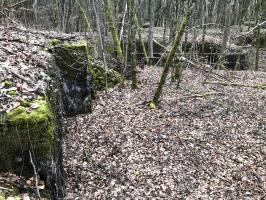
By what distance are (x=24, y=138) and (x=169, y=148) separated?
3.97 meters

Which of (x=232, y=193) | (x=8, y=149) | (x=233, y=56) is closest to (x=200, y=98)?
(x=232, y=193)

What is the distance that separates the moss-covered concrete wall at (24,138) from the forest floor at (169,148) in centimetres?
167

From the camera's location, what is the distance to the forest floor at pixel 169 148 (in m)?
6.15

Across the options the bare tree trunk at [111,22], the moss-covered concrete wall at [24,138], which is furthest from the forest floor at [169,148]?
the bare tree trunk at [111,22]

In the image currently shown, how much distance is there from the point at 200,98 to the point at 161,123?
2.47 meters

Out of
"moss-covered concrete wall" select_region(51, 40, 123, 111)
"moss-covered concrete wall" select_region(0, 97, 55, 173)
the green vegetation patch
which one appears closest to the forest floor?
"moss-covered concrete wall" select_region(51, 40, 123, 111)

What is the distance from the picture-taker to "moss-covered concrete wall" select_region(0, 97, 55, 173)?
4.19m

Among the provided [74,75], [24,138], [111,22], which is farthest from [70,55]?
[24,138]

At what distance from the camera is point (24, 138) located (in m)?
4.24

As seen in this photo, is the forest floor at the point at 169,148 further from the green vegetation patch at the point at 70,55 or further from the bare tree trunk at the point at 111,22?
the bare tree trunk at the point at 111,22

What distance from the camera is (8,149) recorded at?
422 cm

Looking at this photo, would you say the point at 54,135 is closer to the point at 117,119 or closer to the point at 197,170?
the point at 197,170

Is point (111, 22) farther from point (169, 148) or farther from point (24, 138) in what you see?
point (24, 138)

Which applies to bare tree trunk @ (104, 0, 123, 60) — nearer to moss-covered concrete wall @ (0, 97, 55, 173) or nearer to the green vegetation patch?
the green vegetation patch
